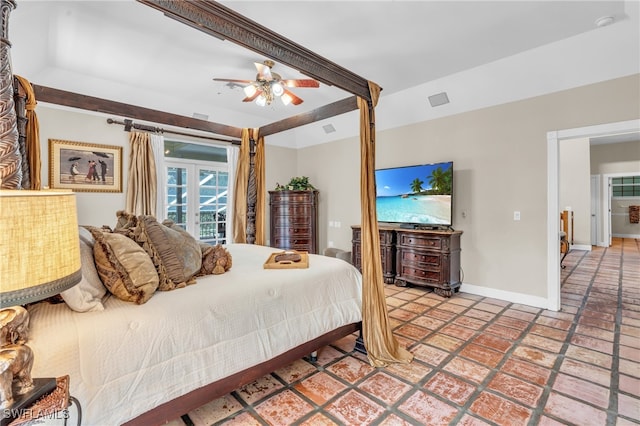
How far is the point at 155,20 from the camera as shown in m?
2.63

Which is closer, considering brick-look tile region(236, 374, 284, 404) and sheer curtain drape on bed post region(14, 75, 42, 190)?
sheer curtain drape on bed post region(14, 75, 42, 190)

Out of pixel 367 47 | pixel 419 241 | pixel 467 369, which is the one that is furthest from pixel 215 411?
pixel 367 47

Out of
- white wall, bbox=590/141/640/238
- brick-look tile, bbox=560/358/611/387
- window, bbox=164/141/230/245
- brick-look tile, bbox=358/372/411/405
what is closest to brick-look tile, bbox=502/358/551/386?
brick-look tile, bbox=560/358/611/387

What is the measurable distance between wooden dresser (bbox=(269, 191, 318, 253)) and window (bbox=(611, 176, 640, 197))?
10092 millimetres

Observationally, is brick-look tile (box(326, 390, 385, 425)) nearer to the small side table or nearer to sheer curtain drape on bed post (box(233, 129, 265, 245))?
the small side table

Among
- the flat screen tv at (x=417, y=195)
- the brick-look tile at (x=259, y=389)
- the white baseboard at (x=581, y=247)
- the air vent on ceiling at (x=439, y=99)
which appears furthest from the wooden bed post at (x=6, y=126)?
the white baseboard at (x=581, y=247)

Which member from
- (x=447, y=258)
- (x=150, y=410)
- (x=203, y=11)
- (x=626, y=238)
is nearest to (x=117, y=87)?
(x=203, y=11)

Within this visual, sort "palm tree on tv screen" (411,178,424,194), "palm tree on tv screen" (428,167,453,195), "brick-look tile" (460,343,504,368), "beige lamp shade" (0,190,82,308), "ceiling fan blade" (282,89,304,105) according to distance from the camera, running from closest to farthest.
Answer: "beige lamp shade" (0,190,82,308) < "brick-look tile" (460,343,504,368) < "ceiling fan blade" (282,89,304,105) < "palm tree on tv screen" (428,167,453,195) < "palm tree on tv screen" (411,178,424,194)

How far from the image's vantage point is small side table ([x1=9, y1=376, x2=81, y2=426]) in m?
0.88

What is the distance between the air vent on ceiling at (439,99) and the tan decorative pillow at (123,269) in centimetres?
410

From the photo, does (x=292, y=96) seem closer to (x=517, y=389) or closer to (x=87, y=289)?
(x=87, y=289)

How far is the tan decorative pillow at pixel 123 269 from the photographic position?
5.29 ft

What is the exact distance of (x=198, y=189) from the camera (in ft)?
17.6

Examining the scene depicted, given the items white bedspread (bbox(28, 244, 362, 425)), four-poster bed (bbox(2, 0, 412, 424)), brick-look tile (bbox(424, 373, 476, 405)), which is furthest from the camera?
brick-look tile (bbox(424, 373, 476, 405))
